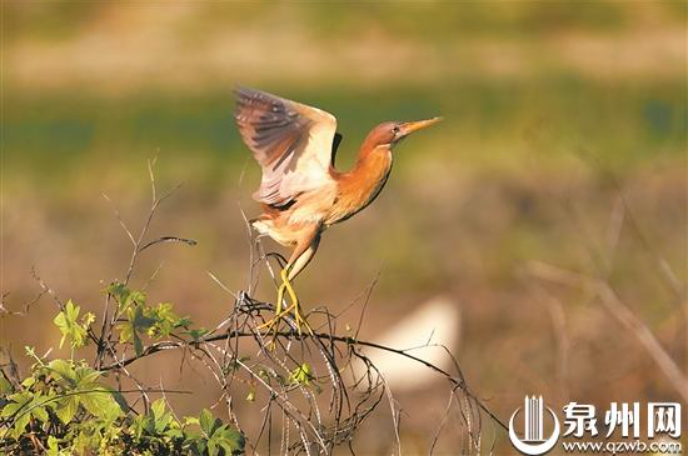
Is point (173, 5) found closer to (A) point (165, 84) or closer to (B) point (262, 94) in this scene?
(A) point (165, 84)

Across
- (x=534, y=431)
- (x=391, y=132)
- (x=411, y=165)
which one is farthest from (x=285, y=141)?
(x=411, y=165)

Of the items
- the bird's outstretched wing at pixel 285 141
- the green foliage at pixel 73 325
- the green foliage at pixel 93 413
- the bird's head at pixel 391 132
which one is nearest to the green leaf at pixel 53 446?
the green foliage at pixel 93 413

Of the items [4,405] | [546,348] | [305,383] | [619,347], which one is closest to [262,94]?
[305,383]

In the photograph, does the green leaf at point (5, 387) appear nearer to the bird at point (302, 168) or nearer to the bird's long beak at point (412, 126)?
the bird at point (302, 168)

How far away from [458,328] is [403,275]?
1.32m

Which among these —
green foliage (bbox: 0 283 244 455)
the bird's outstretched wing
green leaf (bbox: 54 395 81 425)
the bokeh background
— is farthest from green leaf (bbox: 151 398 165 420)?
the bokeh background

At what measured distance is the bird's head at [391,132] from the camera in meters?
2.36

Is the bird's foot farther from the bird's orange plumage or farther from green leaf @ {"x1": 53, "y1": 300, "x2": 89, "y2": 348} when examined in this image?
green leaf @ {"x1": 53, "y1": 300, "x2": 89, "y2": 348}

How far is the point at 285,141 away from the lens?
2336 mm

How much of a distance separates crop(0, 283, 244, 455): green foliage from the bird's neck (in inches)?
11.0

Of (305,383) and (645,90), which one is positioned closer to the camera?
(305,383)

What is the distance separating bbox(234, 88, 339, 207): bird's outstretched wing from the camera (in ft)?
7.64

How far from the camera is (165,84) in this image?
12820mm

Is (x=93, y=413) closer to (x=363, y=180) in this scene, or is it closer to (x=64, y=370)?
(x=64, y=370)
